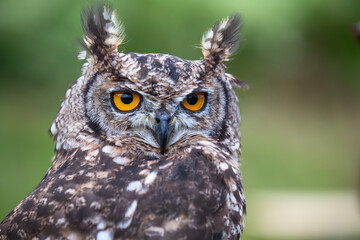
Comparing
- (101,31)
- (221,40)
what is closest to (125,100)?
(101,31)

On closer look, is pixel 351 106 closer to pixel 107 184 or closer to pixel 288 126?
pixel 288 126

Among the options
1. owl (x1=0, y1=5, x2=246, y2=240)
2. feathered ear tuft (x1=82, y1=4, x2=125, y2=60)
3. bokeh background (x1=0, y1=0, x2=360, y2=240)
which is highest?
bokeh background (x1=0, y1=0, x2=360, y2=240)

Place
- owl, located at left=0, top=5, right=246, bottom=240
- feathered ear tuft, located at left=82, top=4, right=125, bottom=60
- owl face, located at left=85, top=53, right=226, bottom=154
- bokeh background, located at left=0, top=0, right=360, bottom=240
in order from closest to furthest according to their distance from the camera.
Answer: owl, located at left=0, top=5, right=246, bottom=240 < owl face, located at left=85, top=53, right=226, bottom=154 < feathered ear tuft, located at left=82, top=4, right=125, bottom=60 < bokeh background, located at left=0, top=0, right=360, bottom=240

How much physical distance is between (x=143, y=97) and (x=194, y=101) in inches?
9.3

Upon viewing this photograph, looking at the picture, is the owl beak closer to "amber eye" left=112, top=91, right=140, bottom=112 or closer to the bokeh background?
"amber eye" left=112, top=91, right=140, bottom=112

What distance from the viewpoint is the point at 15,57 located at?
10.9 metres

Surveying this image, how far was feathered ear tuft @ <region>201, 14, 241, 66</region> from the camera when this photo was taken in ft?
8.08

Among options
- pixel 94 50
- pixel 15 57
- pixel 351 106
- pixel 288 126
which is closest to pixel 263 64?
pixel 288 126

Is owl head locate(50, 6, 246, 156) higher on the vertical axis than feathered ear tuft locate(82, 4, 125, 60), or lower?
lower

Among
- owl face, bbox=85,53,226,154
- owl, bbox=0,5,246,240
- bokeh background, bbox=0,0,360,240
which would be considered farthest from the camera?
bokeh background, bbox=0,0,360,240

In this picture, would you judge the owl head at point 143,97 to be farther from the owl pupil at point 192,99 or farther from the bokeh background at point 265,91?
the bokeh background at point 265,91

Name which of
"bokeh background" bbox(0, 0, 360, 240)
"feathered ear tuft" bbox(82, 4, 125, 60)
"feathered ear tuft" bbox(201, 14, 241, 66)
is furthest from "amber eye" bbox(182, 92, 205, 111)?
"bokeh background" bbox(0, 0, 360, 240)

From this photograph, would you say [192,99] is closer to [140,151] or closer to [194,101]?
[194,101]

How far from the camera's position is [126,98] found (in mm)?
2287
